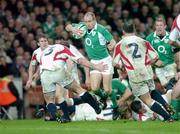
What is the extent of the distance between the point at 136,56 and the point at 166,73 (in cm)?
274

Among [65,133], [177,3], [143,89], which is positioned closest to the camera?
[65,133]

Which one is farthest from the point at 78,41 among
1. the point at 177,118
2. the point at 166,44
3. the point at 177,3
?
the point at 177,118

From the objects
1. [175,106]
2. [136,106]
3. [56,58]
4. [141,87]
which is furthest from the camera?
[136,106]

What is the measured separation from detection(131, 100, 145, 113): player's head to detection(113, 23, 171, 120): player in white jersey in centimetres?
251

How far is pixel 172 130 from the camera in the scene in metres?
14.5

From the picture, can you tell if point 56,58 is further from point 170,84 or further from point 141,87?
point 170,84

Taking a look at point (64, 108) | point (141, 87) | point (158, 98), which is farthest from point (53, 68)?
point (158, 98)

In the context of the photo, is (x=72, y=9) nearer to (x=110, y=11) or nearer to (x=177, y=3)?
(x=110, y=11)

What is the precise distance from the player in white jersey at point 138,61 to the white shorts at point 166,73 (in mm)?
2488

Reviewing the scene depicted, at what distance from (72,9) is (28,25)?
1501 millimetres

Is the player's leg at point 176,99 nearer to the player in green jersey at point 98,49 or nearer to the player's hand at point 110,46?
the player in green jersey at point 98,49

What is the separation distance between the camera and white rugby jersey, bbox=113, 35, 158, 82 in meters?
16.4

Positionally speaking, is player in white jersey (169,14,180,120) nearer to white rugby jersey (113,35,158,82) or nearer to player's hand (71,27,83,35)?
white rugby jersey (113,35,158,82)

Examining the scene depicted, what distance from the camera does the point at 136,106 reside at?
1919 cm
